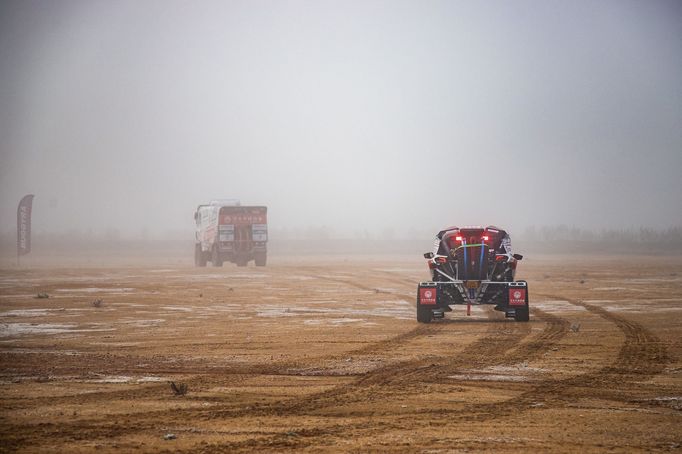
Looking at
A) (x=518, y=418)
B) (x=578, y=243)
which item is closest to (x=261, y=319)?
(x=518, y=418)

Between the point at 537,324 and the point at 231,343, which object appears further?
the point at 537,324

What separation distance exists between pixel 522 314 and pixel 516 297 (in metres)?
0.52

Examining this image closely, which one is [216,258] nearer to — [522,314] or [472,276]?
[472,276]

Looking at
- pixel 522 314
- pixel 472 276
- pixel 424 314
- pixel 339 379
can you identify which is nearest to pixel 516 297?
pixel 522 314

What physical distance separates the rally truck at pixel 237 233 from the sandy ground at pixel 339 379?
96.2ft

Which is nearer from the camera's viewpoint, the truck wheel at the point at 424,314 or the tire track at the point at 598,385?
the tire track at the point at 598,385

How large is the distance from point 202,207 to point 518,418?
2069 inches

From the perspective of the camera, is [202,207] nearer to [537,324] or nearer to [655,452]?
[537,324]

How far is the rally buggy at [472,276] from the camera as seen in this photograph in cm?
2064

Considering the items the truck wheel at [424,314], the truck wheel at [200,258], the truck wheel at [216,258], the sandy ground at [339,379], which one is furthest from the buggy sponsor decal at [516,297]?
the truck wheel at [200,258]

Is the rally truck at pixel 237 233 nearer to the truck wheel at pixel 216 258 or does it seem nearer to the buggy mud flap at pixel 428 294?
the truck wheel at pixel 216 258

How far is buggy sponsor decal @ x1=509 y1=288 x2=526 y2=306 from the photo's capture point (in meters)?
20.5

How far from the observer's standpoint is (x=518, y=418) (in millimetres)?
9734

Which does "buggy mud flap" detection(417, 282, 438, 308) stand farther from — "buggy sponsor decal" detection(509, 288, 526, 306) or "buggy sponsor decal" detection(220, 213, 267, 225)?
"buggy sponsor decal" detection(220, 213, 267, 225)
